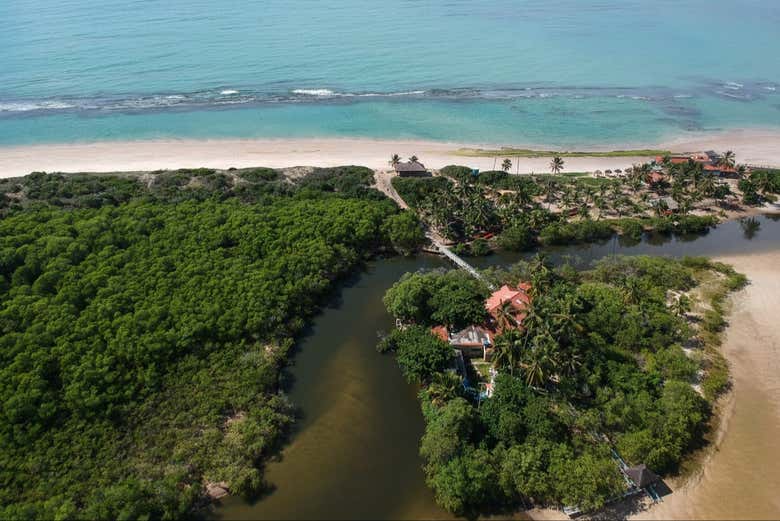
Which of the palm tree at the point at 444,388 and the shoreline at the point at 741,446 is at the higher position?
the palm tree at the point at 444,388

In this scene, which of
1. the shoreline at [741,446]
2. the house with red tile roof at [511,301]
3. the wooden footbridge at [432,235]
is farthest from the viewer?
the wooden footbridge at [432,235]

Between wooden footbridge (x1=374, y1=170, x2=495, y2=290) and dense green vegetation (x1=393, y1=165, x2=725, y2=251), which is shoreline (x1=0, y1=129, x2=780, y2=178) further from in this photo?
dense green vegetation (x1=393, y1=165, x2=725, y2=251)

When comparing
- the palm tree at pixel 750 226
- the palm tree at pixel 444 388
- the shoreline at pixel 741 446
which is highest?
the palm tree at pixel 750 226

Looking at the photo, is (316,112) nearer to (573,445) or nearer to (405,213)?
(405,213)

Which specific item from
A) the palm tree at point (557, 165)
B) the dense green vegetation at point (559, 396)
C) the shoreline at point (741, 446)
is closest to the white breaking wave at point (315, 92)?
the palm tree at point (557, 165)

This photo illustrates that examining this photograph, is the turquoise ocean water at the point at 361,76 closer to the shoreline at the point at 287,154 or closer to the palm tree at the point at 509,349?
the shoreline at the point at 287,154

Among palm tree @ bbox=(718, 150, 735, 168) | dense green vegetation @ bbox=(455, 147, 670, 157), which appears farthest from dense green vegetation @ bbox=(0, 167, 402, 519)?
palm tree @ bbox=(718, 150, 735, 168)

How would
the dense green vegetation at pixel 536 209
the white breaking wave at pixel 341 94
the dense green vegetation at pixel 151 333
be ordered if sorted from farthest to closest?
the white breaking wave at pixel 341 94
the dense green vegetation at pixel 536 209
the dense green vegetation at pixel 151 333
